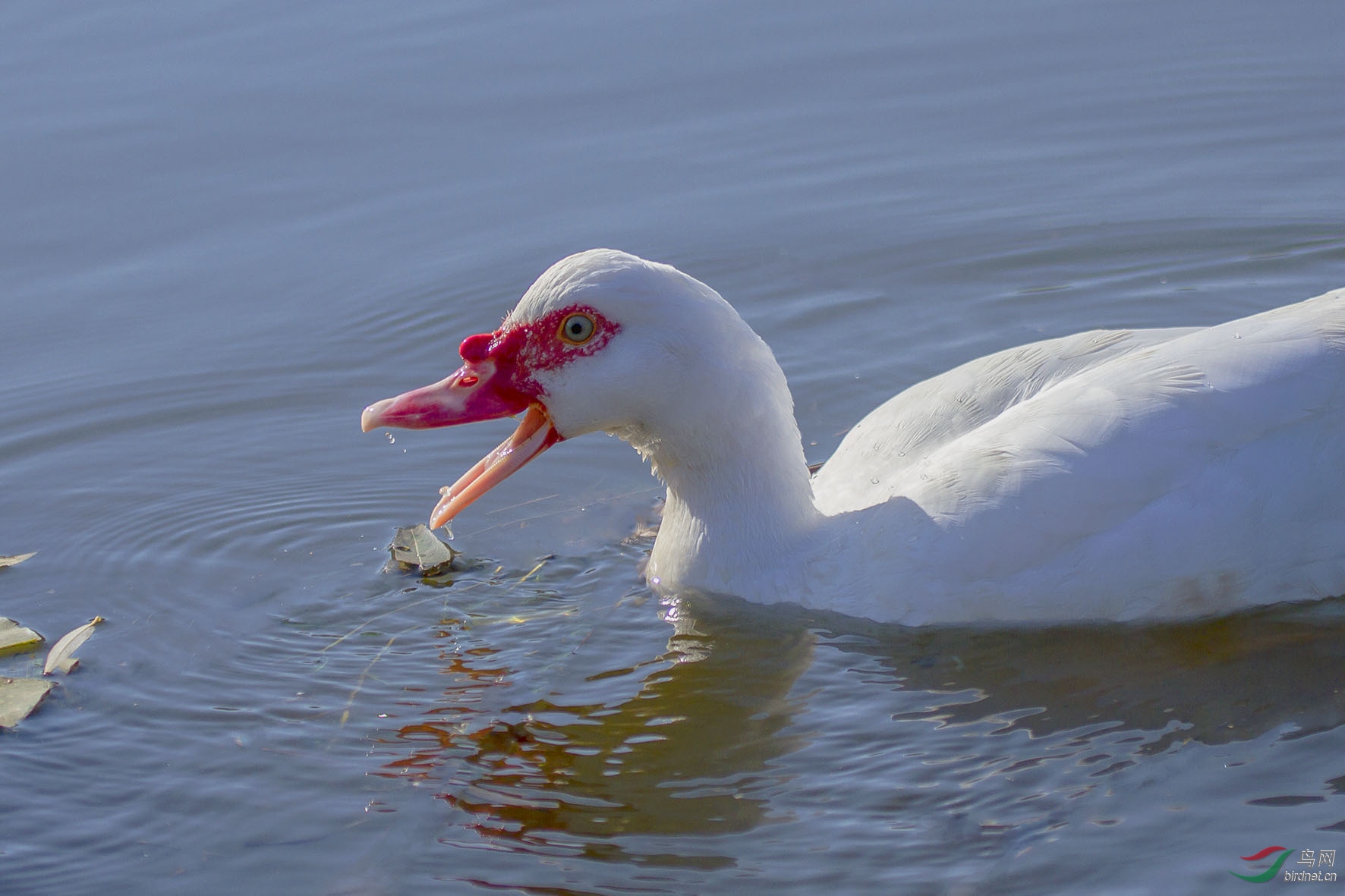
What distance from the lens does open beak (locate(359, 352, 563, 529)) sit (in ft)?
18.4

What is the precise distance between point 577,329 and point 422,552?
1.48 m

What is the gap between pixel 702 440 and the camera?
5738 mm

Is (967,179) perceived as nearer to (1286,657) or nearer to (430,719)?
(1286,657)

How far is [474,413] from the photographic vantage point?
5.61 meters

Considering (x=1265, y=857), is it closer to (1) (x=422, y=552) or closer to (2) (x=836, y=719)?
(2) (x=836, y=719)

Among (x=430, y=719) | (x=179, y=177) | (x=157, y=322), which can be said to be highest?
(x=179, y=177)

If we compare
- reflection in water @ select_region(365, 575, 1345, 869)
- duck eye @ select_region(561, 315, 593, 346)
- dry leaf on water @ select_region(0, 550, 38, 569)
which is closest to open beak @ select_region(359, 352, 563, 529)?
duck eye @ select_region(561, 315, 593, 346)

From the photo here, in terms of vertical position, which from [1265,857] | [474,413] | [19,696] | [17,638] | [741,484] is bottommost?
[1265,857]

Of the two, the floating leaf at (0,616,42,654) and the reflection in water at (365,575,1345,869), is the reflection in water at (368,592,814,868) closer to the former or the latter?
the reflection in water at (365,575,1345,869)

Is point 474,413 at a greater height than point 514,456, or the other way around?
point 474,413

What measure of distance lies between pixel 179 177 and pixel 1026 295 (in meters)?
5.15

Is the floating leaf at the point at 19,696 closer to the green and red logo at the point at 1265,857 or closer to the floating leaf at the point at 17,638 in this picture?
the floating leaf at the point at 17,638

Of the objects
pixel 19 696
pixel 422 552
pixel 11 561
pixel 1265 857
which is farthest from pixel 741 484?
pixel 11 561

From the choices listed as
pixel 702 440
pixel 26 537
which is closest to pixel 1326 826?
pixel 702 440
